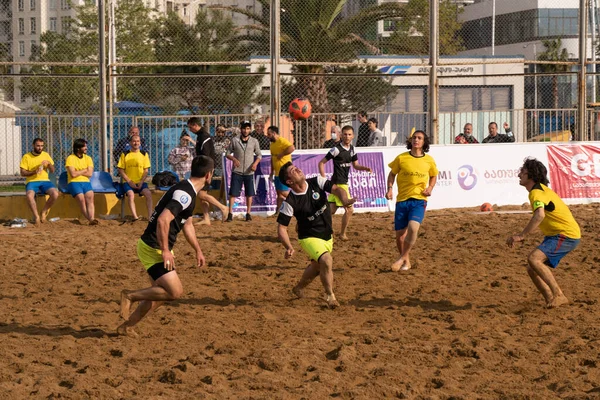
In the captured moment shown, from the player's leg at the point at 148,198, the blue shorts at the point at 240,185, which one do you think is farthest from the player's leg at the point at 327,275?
the player's leg at the point at 148,198

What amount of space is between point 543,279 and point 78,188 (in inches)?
385

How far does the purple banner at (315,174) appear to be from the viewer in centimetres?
1739

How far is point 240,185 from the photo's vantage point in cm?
1683

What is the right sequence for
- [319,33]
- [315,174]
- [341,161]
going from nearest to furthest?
1. [341,161]
2. [315,174]
3. [319,33]

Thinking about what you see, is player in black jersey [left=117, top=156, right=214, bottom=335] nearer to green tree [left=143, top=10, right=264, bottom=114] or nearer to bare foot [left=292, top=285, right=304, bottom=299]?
bare foot [left=292, top=285, right=304, bottom=299]

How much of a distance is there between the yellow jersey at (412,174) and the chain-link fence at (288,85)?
18.3 ft

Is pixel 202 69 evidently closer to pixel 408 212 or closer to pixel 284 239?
pixel 408 212

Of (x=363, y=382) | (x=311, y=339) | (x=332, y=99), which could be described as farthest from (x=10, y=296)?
(x=332, y=99)

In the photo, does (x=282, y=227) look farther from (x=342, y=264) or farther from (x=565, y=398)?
(x=565, y=398)

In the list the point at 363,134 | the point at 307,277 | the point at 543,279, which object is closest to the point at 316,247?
the point at 307,277

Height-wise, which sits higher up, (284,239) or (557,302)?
(284,239)

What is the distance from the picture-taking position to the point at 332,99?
25266mm

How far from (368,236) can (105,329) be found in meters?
6.69

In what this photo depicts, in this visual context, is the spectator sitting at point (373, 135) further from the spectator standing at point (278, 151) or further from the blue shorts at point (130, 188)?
the blue shorts at point (130, 188)
